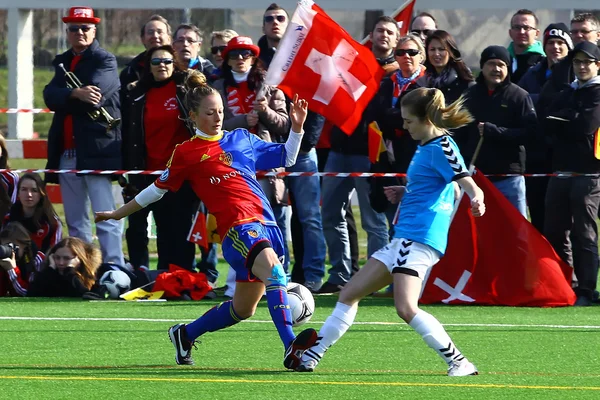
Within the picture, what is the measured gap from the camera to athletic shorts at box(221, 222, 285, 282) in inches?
304

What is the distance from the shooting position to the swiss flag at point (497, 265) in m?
11.3

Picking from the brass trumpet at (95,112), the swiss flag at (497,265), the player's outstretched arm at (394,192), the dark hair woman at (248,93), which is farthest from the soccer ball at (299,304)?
the brass trumpet at (95,112)

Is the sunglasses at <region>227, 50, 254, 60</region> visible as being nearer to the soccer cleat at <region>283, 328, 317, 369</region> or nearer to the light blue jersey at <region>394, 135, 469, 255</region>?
the light blue jersey at <region>394, 135, 469, 255</region>

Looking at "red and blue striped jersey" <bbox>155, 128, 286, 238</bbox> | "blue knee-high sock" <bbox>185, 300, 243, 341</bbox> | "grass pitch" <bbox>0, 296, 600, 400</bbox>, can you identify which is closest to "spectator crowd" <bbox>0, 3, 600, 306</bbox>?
"grass pitch" <bbox>0, 296, 600, 400</bbox>

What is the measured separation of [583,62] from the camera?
1118 centimetres

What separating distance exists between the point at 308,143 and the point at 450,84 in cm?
145

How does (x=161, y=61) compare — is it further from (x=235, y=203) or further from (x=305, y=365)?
(x=305, y=365)

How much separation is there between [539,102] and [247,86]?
8.81 ft

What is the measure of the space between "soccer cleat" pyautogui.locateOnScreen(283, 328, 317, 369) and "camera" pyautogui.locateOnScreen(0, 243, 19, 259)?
504 cm

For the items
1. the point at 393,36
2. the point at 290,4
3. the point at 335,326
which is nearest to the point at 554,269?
the point at 393,36

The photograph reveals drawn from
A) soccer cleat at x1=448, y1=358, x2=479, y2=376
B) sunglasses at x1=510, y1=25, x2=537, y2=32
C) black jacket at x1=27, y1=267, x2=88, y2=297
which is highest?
sunglasses at x1=510, y1=25, x2=537, y2=32

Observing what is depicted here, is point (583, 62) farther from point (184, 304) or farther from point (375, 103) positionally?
point (184, 304)

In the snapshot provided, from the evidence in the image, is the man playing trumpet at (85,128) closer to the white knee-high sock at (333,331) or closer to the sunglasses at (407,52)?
the sunglasses at (407,52)

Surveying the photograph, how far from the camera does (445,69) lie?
11742 mm
